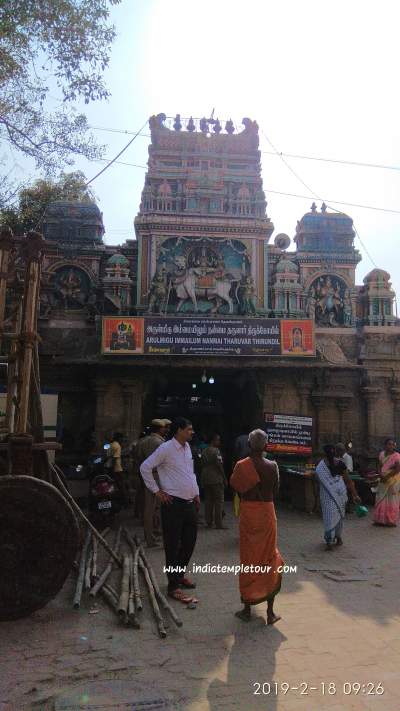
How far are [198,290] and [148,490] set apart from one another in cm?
799

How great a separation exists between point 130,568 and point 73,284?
33.6ft

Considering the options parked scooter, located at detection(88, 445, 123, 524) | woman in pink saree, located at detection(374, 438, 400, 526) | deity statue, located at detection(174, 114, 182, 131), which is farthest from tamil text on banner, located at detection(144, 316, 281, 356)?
deity statue, located at detection(174, 114, 182, 131)

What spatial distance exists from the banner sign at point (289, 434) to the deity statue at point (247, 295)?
367cm

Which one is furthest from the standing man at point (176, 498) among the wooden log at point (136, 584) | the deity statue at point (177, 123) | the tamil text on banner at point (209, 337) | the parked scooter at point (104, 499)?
the deity statue at point (177, 123)

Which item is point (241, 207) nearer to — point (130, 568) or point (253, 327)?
point (253, 327)

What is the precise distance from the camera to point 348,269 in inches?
570

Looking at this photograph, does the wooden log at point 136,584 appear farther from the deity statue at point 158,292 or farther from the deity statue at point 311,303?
the deity statue at point 311,303

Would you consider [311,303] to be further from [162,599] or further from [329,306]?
[162,599]

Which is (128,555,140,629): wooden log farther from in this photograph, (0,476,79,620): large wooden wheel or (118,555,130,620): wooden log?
(0,476,79,620): large wooden wheel

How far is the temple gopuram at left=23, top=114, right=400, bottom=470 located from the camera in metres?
11.3

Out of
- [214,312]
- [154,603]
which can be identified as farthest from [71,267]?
[154,603]

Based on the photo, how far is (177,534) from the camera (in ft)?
14.5

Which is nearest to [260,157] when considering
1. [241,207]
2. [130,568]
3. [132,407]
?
[241,207]

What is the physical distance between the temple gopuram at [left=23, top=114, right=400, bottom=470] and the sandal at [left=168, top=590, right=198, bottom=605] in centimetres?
703
